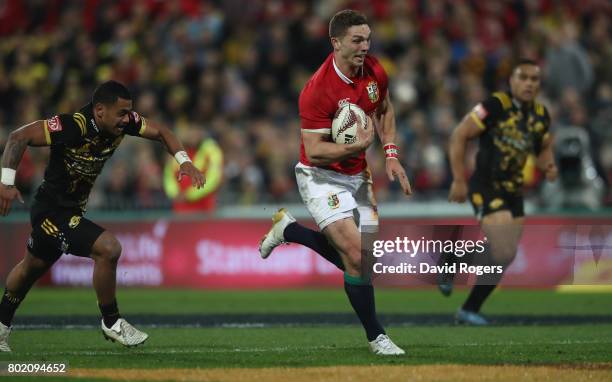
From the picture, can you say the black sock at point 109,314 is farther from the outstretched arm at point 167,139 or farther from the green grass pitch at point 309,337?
the outstretched arm at point 167,139

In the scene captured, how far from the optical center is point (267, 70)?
20391 mm

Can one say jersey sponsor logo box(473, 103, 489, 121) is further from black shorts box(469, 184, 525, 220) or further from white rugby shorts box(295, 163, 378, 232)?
white rugby shorts box(295, 163, 378, 232)

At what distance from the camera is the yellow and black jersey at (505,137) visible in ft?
39.0

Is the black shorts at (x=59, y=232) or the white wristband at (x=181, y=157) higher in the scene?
the white wristband at (x=181, y=157)

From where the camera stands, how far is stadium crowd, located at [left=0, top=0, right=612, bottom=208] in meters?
18.5

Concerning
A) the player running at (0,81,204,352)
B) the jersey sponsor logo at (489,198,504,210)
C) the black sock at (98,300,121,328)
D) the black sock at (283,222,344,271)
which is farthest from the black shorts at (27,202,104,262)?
the jersey sponsor logo at (489,198,504,210)

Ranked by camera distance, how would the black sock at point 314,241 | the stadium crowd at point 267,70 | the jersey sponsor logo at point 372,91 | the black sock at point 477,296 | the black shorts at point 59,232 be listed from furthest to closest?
the stadium crowd at point 267,70 < the black sock at point 477,296 < the black sock at point 314,241 < the jersey sponsor logo at point 372,91 < the black shorts at point 59,232

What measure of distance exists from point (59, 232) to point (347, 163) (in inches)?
95.0

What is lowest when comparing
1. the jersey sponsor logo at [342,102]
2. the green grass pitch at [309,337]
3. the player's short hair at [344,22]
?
the green grass pitch at [309,337]

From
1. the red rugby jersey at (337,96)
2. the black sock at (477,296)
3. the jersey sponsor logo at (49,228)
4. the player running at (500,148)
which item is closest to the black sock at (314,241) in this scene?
the red rugby jersey at (337,96)

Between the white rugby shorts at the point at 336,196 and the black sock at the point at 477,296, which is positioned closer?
the white rugby shorts at the point at 336,196

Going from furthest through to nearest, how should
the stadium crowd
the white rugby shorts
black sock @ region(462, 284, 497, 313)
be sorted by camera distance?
the stadium crowd, black sock @ region(462, 284, 497, 313), the white rugby shorts

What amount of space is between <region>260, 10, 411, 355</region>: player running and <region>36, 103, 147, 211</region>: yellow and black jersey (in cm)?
150

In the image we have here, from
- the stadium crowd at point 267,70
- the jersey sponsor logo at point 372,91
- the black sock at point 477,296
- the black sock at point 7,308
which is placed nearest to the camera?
the jersey sponsor logo at point 372,91
